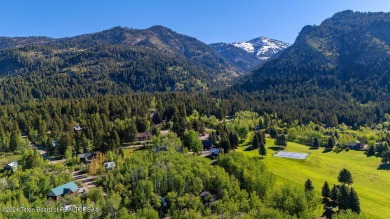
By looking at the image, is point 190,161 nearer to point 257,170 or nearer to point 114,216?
point 257,170

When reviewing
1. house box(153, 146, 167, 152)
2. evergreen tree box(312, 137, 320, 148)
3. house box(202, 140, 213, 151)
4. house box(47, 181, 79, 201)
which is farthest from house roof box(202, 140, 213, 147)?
evergreen tree box(312, 137, 320, 148)

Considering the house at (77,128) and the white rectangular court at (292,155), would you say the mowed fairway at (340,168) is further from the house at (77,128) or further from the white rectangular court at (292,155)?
the house at (77,128)

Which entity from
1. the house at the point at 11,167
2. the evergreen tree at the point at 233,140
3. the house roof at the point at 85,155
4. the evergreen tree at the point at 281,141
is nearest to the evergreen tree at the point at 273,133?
the evergreen tree at the point at 281,141

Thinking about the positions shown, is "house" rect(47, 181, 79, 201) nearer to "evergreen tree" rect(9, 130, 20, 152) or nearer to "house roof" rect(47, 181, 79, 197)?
"house roof" rect(47, 181, 79, 197)

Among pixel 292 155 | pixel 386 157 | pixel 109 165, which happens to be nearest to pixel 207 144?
pixel 292 155

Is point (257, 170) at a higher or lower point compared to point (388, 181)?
higher

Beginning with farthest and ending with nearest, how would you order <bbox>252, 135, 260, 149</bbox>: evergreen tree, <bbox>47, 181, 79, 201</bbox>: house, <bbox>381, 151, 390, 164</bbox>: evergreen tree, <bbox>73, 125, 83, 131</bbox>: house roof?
<bbox>73, 125, 83, 131</bbox>: house roof, <bbox>252, 135, 260, 149</bbox>: evergreen tree, <bbox>381, 151, 390, 164</bbox>: evergreen tree, <bbox>47, 181, 79, 201</bbox>: house

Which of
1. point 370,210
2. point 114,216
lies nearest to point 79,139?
point 114,216
